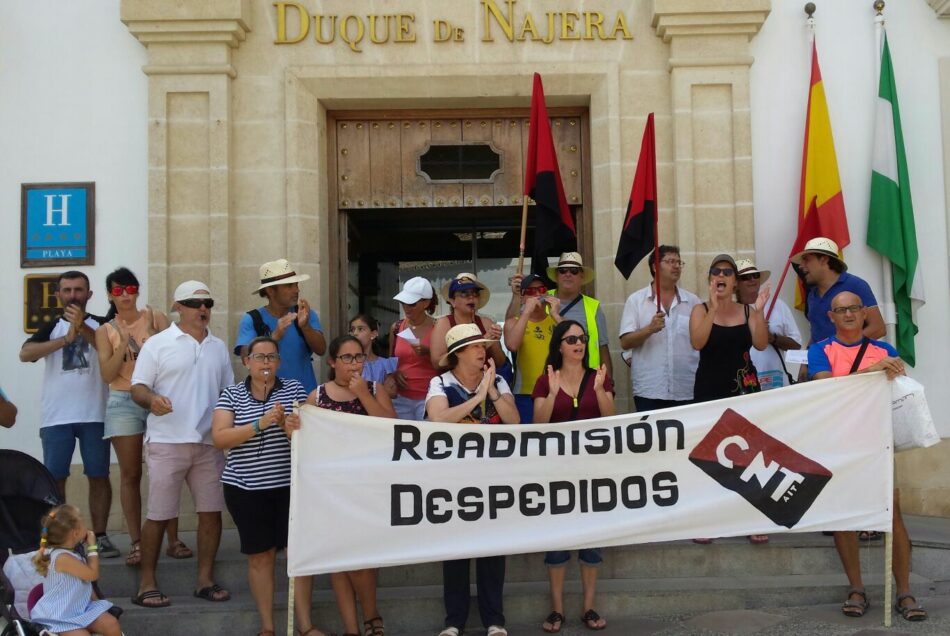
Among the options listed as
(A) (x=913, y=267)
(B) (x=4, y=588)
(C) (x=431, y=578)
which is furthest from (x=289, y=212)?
(A) (x=913, y=267)

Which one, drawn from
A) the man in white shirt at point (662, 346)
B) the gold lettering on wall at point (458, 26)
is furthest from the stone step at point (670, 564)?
the gold lettering on wall at point (458, 26)

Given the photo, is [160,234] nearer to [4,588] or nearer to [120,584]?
[120,584]

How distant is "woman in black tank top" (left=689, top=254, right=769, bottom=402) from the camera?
6516 mm

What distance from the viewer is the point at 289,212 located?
8.16 meters

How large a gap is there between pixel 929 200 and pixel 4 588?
7.01 meters

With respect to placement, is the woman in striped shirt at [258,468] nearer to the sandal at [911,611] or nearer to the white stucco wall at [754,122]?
the white stucco wall at [754,122]

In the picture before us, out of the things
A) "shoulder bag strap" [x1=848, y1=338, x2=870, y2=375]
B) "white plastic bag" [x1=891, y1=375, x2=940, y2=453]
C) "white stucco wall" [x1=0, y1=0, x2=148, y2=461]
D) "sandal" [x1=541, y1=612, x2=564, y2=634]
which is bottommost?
"sandal" [x1=541, y1=612, x2=564, y2=634]

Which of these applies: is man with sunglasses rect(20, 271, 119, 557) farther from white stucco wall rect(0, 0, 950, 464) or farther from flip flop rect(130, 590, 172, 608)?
white stucco wall rect(0, 0, 950, 464)

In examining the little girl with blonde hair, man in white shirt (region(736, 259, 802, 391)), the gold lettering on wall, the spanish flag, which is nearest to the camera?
the little girl with blonde hair

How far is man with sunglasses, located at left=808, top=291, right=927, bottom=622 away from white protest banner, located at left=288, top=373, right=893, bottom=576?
0.15 meters

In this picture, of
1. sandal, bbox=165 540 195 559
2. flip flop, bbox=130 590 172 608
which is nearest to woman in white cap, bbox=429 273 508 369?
sandal, bbox=165 540 195 559

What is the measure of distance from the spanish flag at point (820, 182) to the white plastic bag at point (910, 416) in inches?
79.9

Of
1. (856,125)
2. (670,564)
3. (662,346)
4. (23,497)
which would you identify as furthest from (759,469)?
(23,497)

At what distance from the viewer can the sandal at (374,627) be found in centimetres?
585
